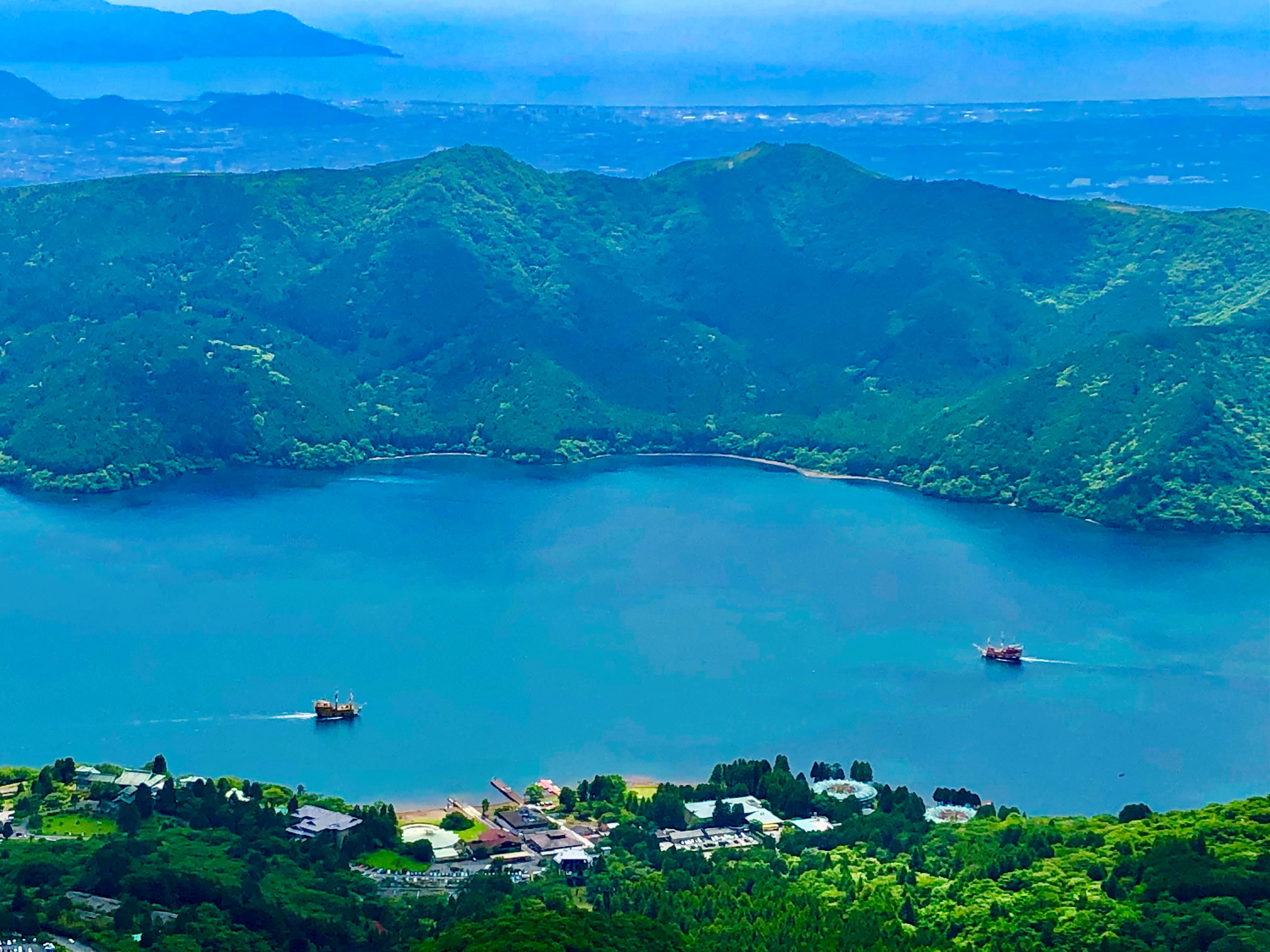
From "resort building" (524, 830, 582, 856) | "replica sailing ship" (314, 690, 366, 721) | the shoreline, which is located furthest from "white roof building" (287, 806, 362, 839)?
the shoreline

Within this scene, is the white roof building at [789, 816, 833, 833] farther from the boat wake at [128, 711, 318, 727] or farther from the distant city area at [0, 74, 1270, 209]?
the distant city area at [0, 74, 1270, 209]

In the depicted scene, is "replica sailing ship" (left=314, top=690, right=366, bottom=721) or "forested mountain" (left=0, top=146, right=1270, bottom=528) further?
"forested mountain" (left=0, top=146, right=1270, bottom=528)

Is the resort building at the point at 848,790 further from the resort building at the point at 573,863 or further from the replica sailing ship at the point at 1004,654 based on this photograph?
the replica sailing ship at the point at 1004,654

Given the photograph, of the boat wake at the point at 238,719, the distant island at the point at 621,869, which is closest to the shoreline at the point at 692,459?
the boat wake at the point at 238,719

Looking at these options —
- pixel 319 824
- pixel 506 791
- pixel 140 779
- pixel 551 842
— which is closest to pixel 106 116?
pixel 506 791

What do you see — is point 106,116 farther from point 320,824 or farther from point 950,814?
point 950,814

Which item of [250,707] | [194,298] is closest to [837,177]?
[194,298]
